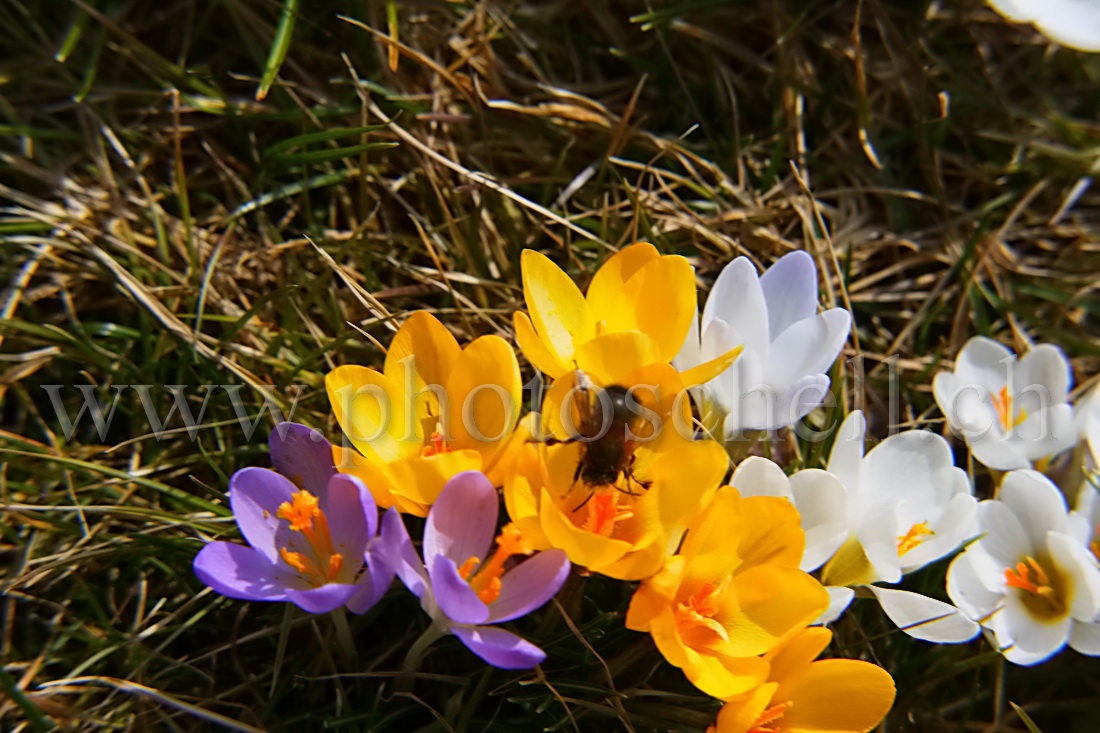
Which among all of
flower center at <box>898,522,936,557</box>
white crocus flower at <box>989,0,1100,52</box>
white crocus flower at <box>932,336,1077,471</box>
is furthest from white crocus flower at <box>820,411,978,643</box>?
white crocus flower at <box>989,0,1100,52</box>

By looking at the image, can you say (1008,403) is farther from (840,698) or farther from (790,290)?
(840,698)

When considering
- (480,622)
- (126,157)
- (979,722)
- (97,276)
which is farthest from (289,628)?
(979,722)

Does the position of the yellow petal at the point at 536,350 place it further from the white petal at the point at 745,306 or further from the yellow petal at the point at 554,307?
the white petal at the point at 745,306

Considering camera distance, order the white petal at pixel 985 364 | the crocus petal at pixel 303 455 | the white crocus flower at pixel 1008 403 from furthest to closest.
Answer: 1. the white petal at pixel 985 364
2. the white crocus flower at pixel 1008 403
3. the crocus petal at pixel 303 455

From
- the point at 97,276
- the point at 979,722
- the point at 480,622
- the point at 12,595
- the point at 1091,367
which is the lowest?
the point at 979,722

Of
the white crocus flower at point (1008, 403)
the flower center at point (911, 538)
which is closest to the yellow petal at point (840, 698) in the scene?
the flower center at point (911, 538)

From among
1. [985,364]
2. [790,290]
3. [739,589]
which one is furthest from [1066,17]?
[739,589]

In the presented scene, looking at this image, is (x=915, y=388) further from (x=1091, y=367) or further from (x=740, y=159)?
(x=740, y=159)
